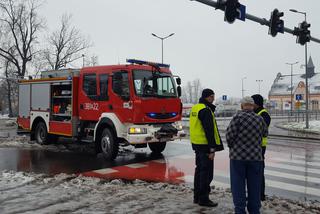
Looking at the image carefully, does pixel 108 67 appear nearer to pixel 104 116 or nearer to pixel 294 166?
pixel 104 116

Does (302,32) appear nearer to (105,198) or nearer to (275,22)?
(275,22)

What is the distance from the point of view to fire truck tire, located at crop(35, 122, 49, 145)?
14868mm

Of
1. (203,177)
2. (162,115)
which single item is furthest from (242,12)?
(203,177)

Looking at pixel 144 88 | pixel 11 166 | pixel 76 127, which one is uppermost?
pixel 144 88

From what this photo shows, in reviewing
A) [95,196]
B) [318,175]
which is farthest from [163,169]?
[318,175]

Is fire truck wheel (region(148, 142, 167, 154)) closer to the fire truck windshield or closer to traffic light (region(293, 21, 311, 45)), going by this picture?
the fire truck windshield

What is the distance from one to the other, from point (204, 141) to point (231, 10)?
7.94 meters

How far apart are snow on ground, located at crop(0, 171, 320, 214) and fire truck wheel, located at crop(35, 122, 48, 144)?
6.39 m

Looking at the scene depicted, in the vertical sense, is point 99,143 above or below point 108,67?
below

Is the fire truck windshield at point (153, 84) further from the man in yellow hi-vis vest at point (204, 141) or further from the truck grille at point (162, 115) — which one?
the man in yellow hi-vis vest at point (204, 141)

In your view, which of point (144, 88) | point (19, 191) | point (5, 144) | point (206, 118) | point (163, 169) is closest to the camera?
point (206, 118)

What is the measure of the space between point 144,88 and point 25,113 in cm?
722

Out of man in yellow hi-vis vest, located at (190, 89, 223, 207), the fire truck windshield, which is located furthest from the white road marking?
man in yellow hi-vis vest, located at (190, 89, 223, 207)

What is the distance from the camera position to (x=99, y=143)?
39.5 feet
